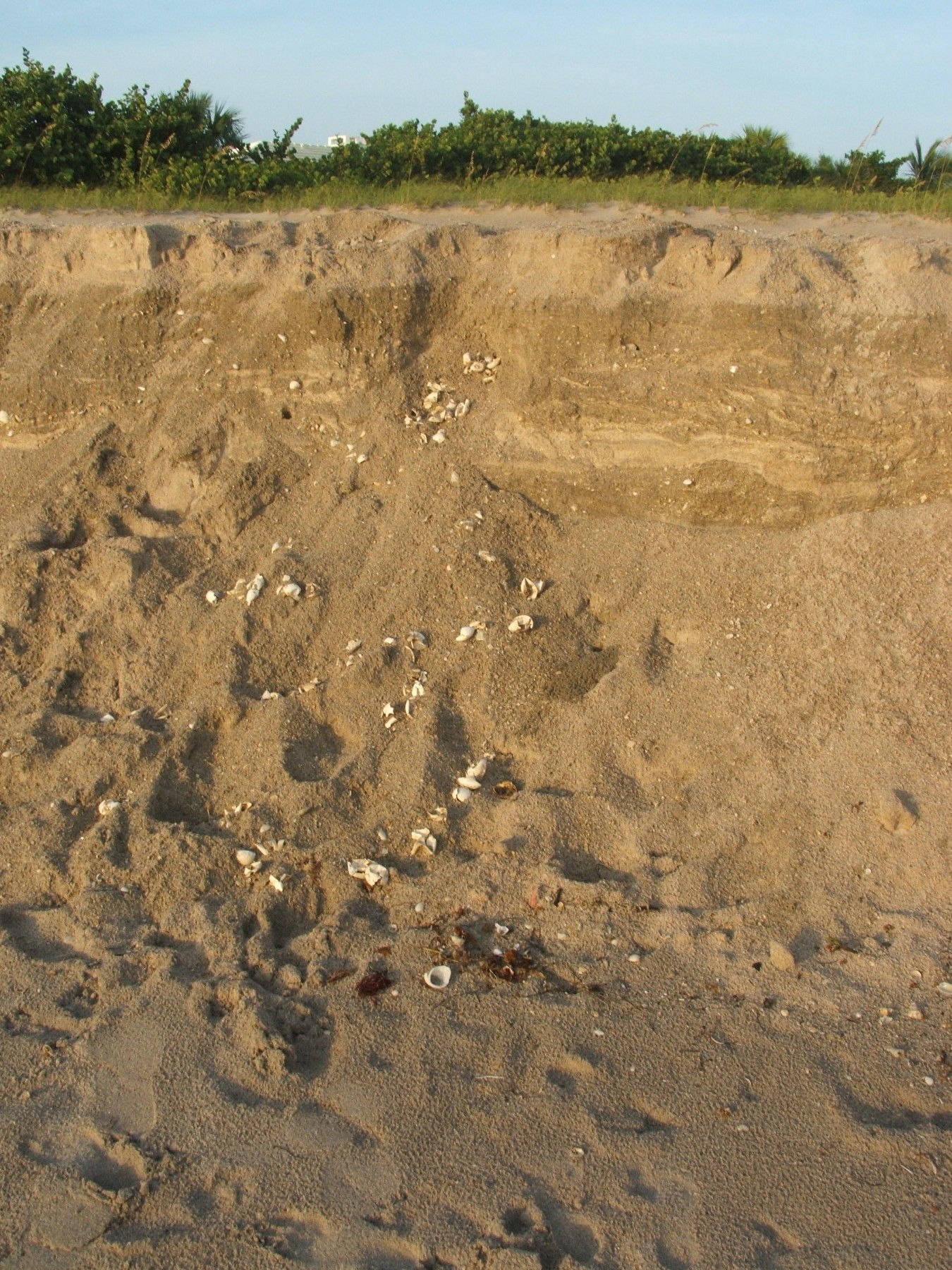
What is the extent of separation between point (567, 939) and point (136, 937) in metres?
1.44

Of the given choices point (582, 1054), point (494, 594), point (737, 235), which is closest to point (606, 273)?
point (737, 235)

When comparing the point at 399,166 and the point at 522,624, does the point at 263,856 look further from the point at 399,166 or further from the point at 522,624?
the point at 399,166

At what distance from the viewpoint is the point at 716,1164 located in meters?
2.37

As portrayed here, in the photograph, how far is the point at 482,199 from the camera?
23.6 feet

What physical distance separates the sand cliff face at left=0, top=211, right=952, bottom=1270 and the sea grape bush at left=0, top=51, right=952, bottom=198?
298 centimetres

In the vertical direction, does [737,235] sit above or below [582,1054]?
above

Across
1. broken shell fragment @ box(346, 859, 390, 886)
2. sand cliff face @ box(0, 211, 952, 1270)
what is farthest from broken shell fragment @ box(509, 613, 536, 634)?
broken shell fragment @ box(346, 859, 390, 886)

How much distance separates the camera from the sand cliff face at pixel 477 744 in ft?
7.84

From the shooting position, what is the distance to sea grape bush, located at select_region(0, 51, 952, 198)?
25.2 feet

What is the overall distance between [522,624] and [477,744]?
583mm

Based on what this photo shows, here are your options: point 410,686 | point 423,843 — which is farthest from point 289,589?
point 423,843

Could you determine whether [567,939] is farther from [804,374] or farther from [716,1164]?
[804,374]

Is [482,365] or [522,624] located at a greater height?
[482,365]

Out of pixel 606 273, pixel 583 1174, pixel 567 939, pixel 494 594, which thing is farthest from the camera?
pixel 606 273
